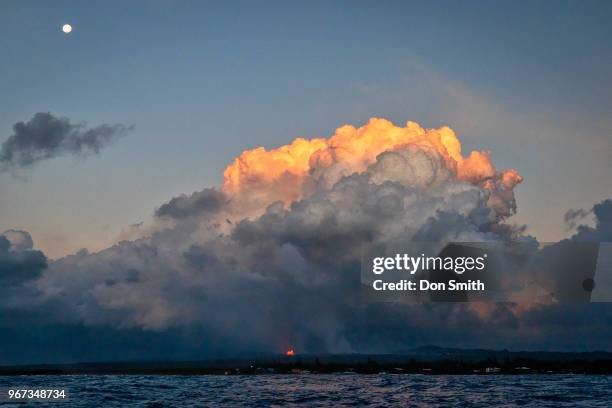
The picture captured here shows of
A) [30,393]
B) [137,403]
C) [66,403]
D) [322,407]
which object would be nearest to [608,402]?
[322,407]

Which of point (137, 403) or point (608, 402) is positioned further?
point (608, 402)

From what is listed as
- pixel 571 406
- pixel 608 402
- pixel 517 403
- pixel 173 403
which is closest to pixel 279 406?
pixel 173 403

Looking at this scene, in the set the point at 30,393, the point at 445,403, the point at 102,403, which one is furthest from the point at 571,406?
the point at 30,393

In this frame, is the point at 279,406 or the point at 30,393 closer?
the point at 279,406

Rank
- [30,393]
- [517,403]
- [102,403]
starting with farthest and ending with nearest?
1. [30,393]
2. [517,403]
3. [102,403]

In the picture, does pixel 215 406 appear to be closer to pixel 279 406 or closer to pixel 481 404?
pixel 279 406

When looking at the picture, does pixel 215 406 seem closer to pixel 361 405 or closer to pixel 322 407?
pixel 322 407

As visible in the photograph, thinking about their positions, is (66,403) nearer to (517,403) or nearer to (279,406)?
(279,406)

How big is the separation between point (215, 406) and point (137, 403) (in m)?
17.3

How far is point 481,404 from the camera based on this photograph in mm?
155375

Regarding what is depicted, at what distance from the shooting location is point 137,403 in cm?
15388

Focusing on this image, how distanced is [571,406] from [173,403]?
292 ft

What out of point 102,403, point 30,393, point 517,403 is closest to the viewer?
point 102,403

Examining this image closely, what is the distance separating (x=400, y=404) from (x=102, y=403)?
65.2 meters
